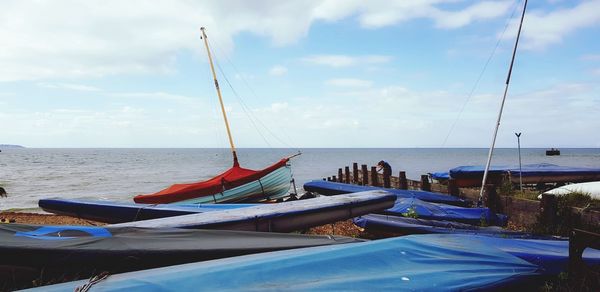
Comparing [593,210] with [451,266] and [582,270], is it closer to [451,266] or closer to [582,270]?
[582,270]

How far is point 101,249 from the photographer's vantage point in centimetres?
483

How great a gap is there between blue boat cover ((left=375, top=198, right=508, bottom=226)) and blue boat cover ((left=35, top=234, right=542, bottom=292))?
526 cm

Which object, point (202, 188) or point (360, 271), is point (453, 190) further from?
point (360, 271)

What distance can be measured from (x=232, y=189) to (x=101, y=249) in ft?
37.4

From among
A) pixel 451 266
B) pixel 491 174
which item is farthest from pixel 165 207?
pixel 491 174

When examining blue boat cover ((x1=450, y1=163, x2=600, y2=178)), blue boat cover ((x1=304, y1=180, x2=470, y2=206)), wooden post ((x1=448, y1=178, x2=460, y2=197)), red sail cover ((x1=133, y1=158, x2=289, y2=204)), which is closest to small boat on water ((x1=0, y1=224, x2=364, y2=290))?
blue boat cover ((x1=304, y1=180, x2=470, y2=206))

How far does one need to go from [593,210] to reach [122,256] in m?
9.29

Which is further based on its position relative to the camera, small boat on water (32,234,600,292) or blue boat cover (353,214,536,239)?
blue boat cover (353,214,536,239)

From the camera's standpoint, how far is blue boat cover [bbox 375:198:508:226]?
9.91m

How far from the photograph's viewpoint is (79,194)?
93.2 feet

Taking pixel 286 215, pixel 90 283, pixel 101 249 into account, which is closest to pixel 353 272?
pixel 90 283

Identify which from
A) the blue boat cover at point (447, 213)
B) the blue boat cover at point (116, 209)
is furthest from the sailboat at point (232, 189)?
the blue boat cover at point (447, 213)

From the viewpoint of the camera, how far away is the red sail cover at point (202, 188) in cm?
1531

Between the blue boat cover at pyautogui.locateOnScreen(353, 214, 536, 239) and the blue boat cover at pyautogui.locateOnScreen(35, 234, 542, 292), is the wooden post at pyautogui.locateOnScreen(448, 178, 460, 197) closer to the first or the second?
the blue boat cover at pyautogui.locateOnScreen(353, 214, 536, 239)
